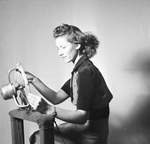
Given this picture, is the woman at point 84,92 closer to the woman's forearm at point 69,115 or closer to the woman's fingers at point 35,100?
the woman's forearm at point 69,115

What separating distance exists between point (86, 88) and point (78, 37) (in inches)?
10.8

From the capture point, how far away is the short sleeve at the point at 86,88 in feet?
3.23

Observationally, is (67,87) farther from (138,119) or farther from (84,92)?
(138,119)

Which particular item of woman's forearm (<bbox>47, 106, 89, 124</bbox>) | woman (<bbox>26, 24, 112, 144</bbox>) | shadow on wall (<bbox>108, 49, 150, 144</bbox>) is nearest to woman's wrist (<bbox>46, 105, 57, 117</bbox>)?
woman's forearm (<bbox>47, 106, 89, 124</bbox>)

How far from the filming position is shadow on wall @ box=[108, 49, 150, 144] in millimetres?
1629

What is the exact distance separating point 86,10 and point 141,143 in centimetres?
97

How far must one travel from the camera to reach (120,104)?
1.73 meters

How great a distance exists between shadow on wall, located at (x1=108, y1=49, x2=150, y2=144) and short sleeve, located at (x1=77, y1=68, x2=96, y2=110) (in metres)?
0.69

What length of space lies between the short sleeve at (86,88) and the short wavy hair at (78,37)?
0.62 feet

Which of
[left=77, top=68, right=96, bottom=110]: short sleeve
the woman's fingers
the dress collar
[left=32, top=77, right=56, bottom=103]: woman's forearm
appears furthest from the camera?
[left=32, top=77, right=56, bottom=103]: woman's forearm

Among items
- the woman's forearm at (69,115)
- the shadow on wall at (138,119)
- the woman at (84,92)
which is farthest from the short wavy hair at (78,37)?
the shadow on wall at (138,119)

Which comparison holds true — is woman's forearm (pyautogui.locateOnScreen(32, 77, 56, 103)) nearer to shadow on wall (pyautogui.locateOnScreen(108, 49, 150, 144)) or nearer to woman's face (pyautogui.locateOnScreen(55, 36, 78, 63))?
woman's face (pyautogui.locateOnScreen(55, 36, 78, 63))

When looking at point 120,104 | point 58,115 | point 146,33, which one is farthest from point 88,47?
point 120,104

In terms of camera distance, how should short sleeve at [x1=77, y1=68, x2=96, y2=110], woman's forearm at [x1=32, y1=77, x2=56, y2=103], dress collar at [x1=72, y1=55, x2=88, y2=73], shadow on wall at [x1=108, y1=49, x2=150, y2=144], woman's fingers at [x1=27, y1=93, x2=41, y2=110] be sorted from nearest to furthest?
woman's fingers at [x1=27, y1=93, x2=41, y2=110] < short sleeve at [x1=77, y1=68, x2=96, y2=110] < dress collar at [x1=72, y1=55, x2=88, y2=73] < woman's forearm at [x1=32, y1=77, x2=56, y2=103] < shadow on wall at [x1=108, y1=49, x2=150, y2=144]
